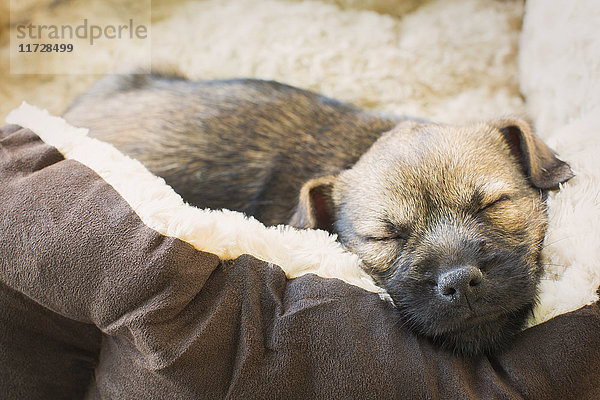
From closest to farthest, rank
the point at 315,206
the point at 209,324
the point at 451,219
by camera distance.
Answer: the point at 209,324, the point at 451,219, the point at 315,206

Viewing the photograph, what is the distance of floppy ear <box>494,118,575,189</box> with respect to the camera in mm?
1745

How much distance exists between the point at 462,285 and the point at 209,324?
0.64 m

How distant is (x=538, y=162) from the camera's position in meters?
1.78

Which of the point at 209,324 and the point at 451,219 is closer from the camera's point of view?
the point at 209,324

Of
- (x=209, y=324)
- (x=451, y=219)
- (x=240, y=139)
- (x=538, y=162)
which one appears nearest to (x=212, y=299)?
(x=209, y=324)

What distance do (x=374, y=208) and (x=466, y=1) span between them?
177cm

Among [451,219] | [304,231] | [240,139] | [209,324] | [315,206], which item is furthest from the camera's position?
[240,139]

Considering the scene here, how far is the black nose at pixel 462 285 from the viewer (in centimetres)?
138

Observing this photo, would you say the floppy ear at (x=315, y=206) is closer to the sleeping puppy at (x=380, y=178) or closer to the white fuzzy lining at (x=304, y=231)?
the sleeping puppy at (x=380, y=178)

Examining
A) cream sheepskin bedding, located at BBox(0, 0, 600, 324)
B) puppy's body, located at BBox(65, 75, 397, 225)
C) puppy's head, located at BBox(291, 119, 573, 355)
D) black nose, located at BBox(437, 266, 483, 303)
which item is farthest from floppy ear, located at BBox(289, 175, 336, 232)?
cream sheepskin bedding, located at BBox(0, 0, 600, 324)

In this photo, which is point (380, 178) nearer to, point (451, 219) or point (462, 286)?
point (451, 219)

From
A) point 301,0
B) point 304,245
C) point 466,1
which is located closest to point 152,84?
point 301,0

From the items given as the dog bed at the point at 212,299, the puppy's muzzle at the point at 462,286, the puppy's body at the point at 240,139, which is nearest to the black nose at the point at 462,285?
the puppy's muzzle at the point at 462,286

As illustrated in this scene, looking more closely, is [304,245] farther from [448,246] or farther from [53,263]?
[53,263]
